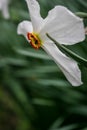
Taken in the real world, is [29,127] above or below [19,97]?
below

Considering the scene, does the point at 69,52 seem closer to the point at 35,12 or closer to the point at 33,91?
the point at 35,12

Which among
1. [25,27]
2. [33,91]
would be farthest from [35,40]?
[33,91]

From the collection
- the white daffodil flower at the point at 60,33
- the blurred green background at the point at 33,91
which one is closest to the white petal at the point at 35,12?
the white daffodil flower at the point at 60,33

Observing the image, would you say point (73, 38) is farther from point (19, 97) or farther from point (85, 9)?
point (19, 97)

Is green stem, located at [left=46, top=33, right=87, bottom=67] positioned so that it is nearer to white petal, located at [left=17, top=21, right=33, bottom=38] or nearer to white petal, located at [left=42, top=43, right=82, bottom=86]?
white petal, located at [left=42, top=43, right=82, bottom=86]

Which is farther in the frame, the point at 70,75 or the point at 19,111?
the point at 19,111

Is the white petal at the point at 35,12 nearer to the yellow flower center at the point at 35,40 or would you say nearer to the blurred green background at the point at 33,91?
the yellow flower center at the point at 35,40

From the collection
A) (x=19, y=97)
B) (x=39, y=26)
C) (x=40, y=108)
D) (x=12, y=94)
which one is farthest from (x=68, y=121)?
(x=39, y=26)
